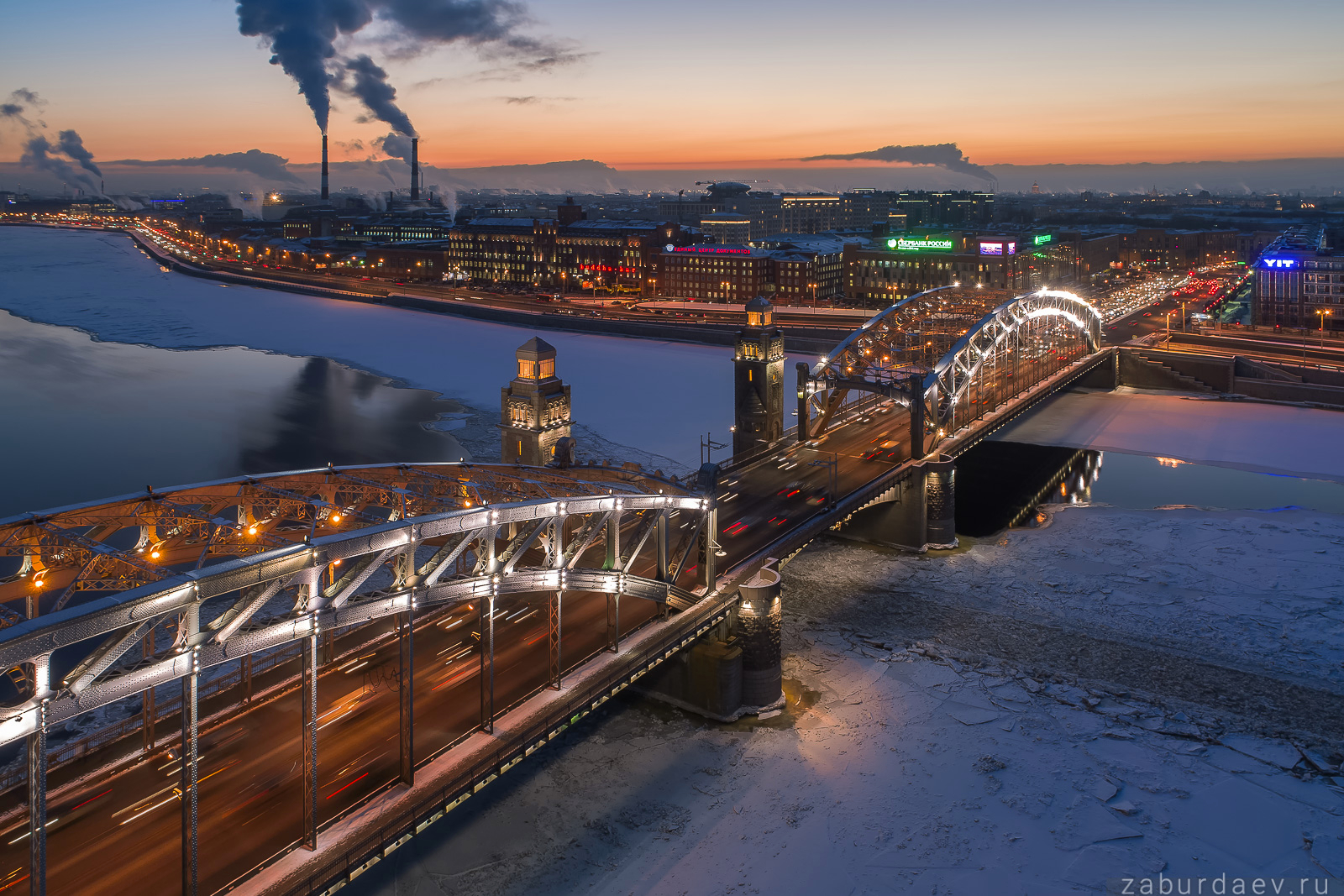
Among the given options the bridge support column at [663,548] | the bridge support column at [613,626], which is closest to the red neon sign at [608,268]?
the bridge support column at [663,548]

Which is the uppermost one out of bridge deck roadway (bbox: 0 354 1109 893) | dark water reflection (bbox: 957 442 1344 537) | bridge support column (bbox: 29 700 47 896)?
bridge support column (bbox: 29 700 47 896)

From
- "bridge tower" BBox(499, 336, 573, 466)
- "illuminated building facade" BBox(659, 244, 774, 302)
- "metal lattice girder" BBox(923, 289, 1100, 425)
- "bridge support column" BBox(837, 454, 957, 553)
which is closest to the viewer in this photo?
"bridge tower" BBox(499, 336, 573, 466)

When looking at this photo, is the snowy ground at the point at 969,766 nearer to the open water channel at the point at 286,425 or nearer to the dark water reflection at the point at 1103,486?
the dark water reflection at the point at 1103,486

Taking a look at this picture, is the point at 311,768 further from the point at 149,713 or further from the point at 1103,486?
the point at 1103,486

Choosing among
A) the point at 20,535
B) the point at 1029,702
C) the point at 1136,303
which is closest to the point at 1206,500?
the point at 1029,702

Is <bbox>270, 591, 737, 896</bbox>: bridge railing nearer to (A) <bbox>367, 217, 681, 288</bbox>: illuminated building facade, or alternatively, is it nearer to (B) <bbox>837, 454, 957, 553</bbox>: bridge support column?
(B) <bbox>837, 454, 957, 553</bbox>: bridge support column

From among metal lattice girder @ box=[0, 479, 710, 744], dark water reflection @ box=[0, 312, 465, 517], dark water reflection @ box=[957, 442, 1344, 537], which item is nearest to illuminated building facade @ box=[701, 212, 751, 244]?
dark water reflection @ box=[0, 312, 465, 517]
